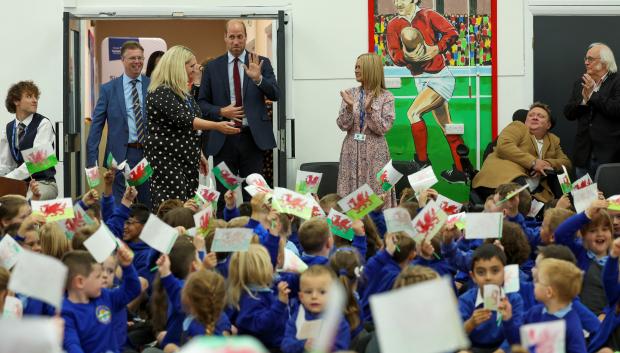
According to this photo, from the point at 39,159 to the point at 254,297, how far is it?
2.72 m

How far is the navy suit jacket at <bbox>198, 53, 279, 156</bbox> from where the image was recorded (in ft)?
30.1

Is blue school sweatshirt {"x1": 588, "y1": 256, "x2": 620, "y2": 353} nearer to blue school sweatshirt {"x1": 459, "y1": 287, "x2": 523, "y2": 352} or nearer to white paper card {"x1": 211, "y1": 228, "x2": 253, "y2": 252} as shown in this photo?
blue school sweatshirt {"x1": 459, "y1": 287, "x2": 523, "y2": 352}

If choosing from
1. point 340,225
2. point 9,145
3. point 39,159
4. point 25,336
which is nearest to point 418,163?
point 9,145

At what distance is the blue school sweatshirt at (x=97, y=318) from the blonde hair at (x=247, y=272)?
43 cm

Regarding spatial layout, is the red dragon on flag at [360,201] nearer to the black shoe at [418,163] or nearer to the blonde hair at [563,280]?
the blonde hair at [563,280]

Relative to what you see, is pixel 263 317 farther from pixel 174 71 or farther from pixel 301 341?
pixel 174 71

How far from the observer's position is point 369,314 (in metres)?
5.49

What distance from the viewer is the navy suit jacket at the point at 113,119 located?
888 centimetres

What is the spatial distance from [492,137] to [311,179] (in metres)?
3.58

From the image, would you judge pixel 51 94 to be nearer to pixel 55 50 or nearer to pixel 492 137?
pixel 55 50

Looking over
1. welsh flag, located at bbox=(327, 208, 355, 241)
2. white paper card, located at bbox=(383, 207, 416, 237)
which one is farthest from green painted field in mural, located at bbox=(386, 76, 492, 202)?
white paper card, located at bbox=(383, 207, 416, 237)

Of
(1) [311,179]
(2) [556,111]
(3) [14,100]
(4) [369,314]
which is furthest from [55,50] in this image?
(4) [369,314]

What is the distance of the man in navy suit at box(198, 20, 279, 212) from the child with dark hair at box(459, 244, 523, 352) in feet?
13.5

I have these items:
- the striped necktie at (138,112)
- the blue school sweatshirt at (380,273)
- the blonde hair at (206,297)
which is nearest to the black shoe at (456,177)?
the striped necktie at (138,112)
